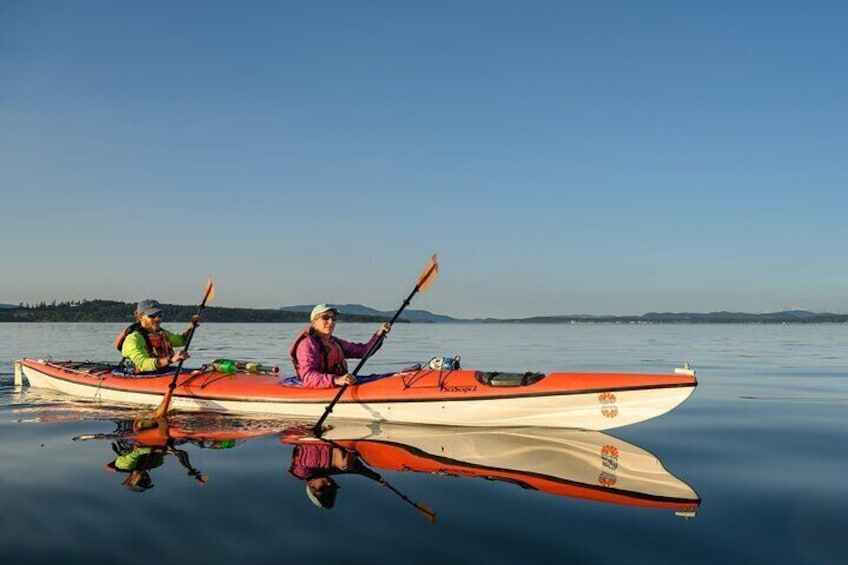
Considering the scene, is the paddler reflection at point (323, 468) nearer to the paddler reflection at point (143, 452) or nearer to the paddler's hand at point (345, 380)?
the paddler reflection at point (143, 452)

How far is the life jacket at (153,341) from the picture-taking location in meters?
11.7

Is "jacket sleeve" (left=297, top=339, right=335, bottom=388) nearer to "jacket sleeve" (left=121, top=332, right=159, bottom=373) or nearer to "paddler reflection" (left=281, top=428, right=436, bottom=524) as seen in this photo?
"paddler reflection" (left=281, top=428, right=436, bottom=524)

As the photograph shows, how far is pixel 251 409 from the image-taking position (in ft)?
34.7

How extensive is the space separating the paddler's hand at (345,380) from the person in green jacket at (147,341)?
3.33 meters

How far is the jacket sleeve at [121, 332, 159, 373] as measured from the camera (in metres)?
11.2

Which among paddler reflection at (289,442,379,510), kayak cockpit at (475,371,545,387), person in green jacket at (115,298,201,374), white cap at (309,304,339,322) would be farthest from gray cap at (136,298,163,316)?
kayak cockpit at (475,371,545,387)

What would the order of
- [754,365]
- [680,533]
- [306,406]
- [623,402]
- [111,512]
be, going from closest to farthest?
[680,533] < [111,512] < [623,402] < [306,406] < [754,365]

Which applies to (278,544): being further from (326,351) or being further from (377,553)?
(326,351)

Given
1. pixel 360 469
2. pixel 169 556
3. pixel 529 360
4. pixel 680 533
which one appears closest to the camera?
pixel 169 556

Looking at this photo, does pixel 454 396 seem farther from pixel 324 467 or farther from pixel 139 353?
pixel 139 353

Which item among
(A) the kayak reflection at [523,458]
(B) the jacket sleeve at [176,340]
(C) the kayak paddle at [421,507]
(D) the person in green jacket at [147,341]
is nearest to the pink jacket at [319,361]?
(A) the kayak reflection at [523,458]

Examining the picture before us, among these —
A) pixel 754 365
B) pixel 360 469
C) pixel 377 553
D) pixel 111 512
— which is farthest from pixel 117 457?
pixel 754 365

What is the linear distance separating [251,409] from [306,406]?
3.77ft

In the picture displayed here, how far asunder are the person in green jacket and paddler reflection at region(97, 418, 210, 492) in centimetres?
131
